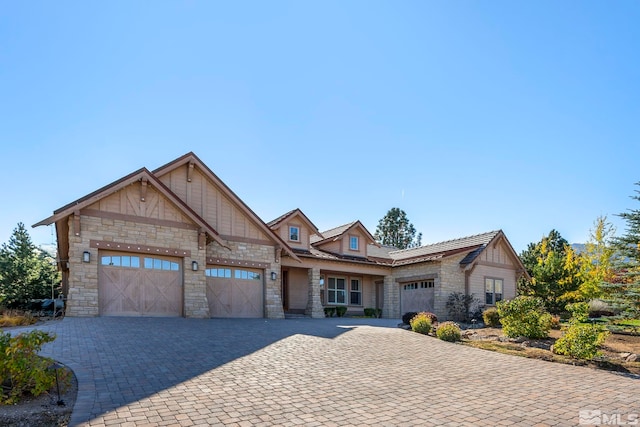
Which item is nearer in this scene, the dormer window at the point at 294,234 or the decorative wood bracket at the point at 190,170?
the decorative wood bracket at the point at 190,170

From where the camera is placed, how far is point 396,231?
7100 centimetres

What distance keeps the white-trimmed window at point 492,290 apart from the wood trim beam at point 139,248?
1839cm

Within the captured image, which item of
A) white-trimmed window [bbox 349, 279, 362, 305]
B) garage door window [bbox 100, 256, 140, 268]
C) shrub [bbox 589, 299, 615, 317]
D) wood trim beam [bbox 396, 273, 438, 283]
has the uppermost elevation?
garage door window [bbox 100, 256, 140, 268]

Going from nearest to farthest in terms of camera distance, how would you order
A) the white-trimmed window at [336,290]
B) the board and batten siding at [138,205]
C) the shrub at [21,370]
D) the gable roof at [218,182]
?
1. the shrub at [21,370]
2. the board and batten siding at [138,205]
3. the gable roof at [218,182]
4. the white-trimmed window at [336,290]

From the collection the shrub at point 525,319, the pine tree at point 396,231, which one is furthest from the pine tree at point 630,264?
the pine tree at point 396,231

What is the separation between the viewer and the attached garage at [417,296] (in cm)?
2572

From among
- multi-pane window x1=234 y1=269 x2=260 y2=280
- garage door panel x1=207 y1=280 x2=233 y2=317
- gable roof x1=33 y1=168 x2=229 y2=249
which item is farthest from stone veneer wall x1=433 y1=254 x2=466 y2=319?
gable roof x1=33 y1=168 x2=229 y2=249

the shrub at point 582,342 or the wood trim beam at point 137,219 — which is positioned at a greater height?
the wood trim beam at point 137,219

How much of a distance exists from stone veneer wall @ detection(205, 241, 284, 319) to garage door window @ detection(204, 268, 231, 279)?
71cm

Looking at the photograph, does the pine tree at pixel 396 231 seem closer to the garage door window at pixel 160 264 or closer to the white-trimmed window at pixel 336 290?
the white-trimmed window at pixel 336 290

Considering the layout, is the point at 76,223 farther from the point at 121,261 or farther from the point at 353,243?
the point at 353,243

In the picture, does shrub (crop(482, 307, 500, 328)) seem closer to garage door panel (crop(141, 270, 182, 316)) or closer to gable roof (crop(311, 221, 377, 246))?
gable roof (crop(311, 221, 377, 246))

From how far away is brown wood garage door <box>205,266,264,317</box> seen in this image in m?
19.9

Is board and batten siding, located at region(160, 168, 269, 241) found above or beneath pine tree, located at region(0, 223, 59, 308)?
above
